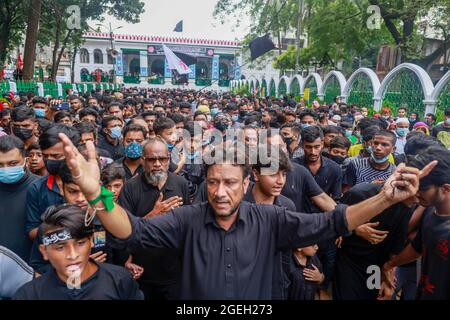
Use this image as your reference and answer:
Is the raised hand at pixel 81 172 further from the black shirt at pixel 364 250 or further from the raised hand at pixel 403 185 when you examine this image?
the black shirt at pixel 364 250

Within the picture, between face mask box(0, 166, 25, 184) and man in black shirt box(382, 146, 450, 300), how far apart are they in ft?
8.77

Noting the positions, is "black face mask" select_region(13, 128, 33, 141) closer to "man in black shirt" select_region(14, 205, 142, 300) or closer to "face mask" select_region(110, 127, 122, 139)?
"face mask" select_region(110, 127, 122, 139)

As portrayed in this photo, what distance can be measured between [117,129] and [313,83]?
52.5 ft

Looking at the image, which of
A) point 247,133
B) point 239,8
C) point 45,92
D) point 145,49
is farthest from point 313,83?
point 145,49

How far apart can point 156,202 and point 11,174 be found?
1055 mm

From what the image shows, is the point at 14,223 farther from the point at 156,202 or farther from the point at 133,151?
the point at 133,151

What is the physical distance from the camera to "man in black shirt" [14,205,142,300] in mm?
1871

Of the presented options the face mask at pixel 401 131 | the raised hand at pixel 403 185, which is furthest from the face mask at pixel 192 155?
the face mask at pixel 401 131

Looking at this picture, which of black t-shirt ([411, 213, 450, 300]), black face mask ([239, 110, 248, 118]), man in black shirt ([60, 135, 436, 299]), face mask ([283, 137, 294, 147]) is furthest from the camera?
black face mask ([239, 110, 248, 118])

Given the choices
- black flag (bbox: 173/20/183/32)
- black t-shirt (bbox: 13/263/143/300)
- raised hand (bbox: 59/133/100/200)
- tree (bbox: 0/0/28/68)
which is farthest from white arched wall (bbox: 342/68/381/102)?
black flag (bbox: 173/20/183/32)

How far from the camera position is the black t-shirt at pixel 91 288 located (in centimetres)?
183

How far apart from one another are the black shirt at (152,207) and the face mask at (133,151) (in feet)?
2.50

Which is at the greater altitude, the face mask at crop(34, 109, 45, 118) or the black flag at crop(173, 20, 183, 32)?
the black flag at crop(173, 20, 183, 32)
